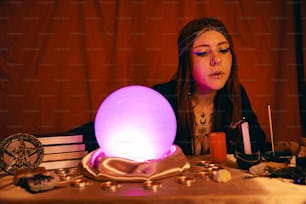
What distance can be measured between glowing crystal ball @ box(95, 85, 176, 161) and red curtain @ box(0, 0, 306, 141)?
0.69 m

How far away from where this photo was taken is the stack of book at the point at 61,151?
4.53 ft

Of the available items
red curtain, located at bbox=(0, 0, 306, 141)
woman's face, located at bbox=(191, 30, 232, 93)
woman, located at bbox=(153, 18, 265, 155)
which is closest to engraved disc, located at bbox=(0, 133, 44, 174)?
red curtain, located at bbox=(0, 0, 306, 141)

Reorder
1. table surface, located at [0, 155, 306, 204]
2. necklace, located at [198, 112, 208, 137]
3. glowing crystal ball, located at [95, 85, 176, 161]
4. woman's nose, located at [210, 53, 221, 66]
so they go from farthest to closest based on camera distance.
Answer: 1. necklace, located at [198, 112, 208, 137]
2. woman's nose, located at [210, 53, 221, 66]
3. glowing crystal ball, located at [95, 85, 176, 161]
4. table surface, located at [0, 155, 306, 204]

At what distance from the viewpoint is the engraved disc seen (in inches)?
50.3

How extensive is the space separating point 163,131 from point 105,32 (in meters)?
0.94

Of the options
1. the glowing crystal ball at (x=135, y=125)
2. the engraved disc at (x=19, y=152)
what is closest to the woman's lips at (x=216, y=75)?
the glowing crystal ball at (x=135, y=125)

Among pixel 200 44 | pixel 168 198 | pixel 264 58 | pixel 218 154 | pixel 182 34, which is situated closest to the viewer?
pixel 168 198

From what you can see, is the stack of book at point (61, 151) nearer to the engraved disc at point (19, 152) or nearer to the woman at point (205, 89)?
the engraved disc at point (19, 152)

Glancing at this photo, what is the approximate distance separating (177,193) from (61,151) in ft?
2.00

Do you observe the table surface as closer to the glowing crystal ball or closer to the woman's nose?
the glowing crystal ball

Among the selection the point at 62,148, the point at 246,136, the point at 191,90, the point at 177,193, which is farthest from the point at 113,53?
the point at 177,193

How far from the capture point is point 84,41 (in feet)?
6.23

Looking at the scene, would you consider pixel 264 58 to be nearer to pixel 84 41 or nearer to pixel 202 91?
pixel 202 91

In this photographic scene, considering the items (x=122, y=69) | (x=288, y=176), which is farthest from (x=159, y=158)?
(x=122, y=69)
